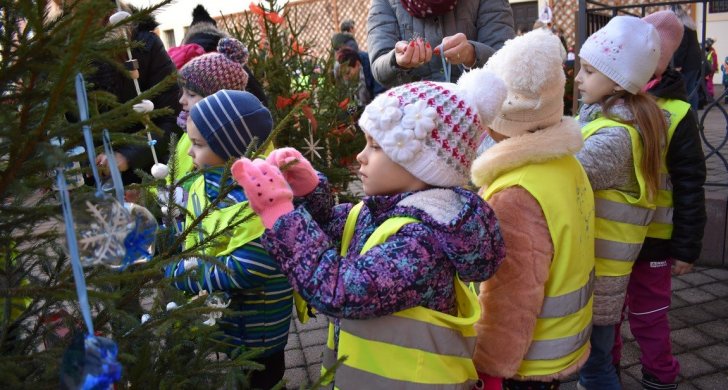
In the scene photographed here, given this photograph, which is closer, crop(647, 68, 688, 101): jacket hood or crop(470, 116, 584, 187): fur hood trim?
crop(470, 116, 584, 187): fur hood trim

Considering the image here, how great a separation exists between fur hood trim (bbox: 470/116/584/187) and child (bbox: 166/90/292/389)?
2.61 ft

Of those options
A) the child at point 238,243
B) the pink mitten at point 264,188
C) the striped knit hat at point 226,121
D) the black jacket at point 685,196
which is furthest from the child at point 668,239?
the pink mitten at point 264,188

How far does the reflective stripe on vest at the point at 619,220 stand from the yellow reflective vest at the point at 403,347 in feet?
3.95

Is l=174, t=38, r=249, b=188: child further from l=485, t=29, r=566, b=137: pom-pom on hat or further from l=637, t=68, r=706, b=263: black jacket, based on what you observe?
l=637, t=68, r=706, b=263: black jacket

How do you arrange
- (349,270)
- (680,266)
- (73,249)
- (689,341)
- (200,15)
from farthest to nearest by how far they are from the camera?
(200,15) < (689,341) < (680,266) < (349,270) < (73,249)

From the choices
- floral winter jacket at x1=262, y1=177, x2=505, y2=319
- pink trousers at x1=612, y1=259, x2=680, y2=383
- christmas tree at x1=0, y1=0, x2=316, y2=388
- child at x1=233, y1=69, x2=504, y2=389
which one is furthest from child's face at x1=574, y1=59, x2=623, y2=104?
christmas tree at x1=0, y1=0, x2=316, y2=388

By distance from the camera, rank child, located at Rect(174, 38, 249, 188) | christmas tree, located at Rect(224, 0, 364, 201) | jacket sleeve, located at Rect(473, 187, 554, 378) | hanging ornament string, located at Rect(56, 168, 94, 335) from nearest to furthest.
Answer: hanging ornament string, located at Rect(56, 168, 94, 335) → jacket sleeve, located at Rect(473, 187, 554, 378) → child, located at Rect(174, 38, 249, 188) → christmas tree, located at Rect(224, 0, 364, 201)

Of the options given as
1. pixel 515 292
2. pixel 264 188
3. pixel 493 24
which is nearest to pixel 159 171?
pixel 264 188

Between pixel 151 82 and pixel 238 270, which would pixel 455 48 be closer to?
pixel 238 270

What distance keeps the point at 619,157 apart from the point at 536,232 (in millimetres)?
783

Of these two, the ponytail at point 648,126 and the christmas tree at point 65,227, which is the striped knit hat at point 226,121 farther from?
the ponytail at point 648,126

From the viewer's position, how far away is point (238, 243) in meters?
2.14

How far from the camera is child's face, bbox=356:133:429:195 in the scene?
1.73 metres

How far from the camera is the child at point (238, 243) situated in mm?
2137
